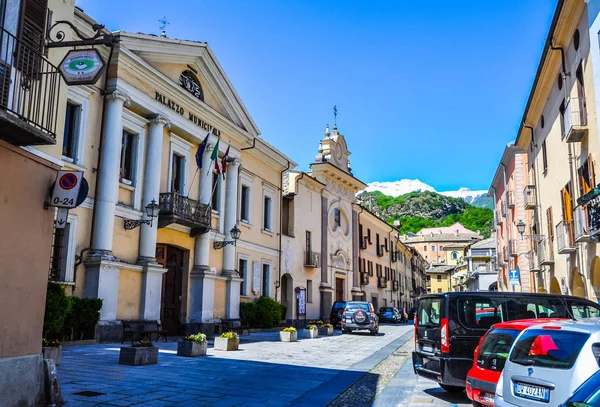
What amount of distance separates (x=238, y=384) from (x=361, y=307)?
18775mm

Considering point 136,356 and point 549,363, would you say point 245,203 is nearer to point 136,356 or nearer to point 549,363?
point 136,356

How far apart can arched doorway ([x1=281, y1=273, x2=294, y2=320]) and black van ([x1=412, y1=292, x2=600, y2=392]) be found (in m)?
22.5

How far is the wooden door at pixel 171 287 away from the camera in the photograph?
21.3 m

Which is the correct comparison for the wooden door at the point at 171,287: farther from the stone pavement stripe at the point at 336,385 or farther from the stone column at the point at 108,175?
the stone pavement stripe at the point at 336,385

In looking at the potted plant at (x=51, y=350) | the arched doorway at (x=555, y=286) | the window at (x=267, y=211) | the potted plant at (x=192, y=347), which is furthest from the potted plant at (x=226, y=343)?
the window at (x=267, y=211)

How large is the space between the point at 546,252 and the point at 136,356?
18.0m

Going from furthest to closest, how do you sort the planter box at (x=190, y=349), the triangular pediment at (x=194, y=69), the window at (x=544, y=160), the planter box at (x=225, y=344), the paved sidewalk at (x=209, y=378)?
the window at (x=544, y=160)
the triangular pediment at (x=194, y=69)
the planter box at (x=225, y=344)
the planter box at (x=190, y=349)
the paved sidewalk at (x=209, y=378)

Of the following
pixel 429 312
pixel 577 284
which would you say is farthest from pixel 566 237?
pixel 429 312

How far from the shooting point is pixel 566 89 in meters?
17.6

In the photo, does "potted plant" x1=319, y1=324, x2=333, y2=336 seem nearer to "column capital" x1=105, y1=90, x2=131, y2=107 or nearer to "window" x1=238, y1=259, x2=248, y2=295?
"window" x1=238, y1=259, x2=248, y2=295

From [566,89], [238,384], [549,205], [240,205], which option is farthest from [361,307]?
[238,384]

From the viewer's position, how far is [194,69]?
73.4ft

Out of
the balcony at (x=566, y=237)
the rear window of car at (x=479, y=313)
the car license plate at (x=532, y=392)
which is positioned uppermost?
the balcony at (x=566, y=237)

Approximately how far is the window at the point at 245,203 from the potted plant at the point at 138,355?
15258mm
